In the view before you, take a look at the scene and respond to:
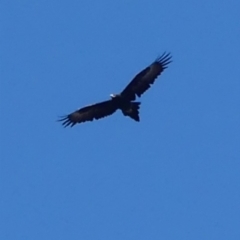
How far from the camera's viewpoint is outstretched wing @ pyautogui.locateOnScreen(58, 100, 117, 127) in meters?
30.9

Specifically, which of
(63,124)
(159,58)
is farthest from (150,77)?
(63,124)

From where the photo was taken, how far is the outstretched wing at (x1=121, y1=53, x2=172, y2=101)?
30.4 meters

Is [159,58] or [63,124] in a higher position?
[159,58]

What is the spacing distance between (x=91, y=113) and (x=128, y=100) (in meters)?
1.54

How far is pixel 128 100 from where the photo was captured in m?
30.2

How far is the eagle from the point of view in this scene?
98.3 feet

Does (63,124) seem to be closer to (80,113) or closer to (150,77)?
(80,113)

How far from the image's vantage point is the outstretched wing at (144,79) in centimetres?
3036

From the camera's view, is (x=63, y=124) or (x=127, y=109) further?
(x=63, y=124)

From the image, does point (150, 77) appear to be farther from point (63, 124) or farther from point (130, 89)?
point (63, 124)

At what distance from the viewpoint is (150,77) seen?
30.7 meters

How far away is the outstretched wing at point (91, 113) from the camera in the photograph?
30.9m

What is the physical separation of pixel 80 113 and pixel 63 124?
598 millimetres

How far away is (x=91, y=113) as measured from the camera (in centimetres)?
3136
